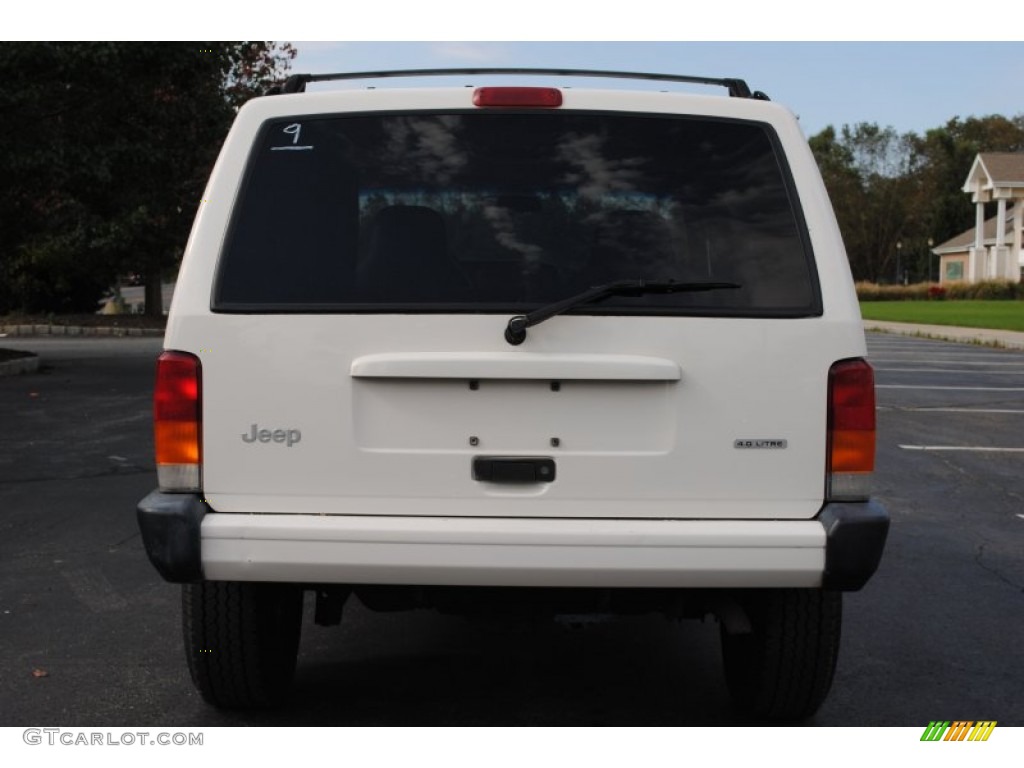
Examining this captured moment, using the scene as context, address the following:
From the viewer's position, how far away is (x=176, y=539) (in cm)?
364

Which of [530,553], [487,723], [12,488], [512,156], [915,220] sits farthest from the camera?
[915,220]

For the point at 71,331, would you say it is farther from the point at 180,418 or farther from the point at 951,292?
the point at 951,292

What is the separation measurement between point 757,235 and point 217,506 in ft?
5.68

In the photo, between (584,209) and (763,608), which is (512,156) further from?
(763,608)

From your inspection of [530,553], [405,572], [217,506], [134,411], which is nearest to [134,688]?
[217,506]

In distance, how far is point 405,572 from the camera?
362cm

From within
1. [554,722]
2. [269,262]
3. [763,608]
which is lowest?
[554,722]

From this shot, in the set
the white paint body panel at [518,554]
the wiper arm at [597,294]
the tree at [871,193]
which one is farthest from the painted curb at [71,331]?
the tree at [871,193]

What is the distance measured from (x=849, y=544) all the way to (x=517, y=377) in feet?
3.39

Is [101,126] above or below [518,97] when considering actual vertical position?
above

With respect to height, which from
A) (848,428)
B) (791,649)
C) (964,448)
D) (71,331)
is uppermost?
(848,428)

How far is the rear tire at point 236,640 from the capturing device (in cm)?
401

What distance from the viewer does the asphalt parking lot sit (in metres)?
4.38

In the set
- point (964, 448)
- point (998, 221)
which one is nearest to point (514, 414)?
point (964, 448)
